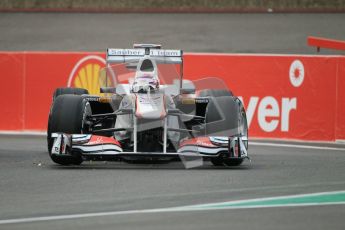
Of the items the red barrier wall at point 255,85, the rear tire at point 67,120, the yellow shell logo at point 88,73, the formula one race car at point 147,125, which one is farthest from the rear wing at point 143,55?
the yellow shell logo at point 88,73

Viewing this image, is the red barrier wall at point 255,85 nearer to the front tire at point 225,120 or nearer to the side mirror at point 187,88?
the side mirror at point 187,88

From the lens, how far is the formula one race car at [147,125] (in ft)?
51.0

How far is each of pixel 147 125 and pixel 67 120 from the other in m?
1.24

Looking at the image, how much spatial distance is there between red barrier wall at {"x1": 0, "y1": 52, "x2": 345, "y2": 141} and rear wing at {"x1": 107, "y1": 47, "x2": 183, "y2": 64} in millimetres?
4340

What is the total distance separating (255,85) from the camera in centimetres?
2252

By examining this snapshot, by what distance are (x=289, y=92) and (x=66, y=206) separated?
1141cm

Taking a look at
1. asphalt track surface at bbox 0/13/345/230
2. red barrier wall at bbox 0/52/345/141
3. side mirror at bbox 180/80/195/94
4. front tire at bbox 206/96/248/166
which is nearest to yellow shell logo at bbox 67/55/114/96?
red barrier wall at bbox 0/52/345/141

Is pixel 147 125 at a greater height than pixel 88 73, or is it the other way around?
pixel 88 73

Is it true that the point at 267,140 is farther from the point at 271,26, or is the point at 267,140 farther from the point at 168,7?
the point at 168,7

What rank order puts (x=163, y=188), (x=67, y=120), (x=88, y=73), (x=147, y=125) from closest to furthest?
(x=163, y=188), (x=147, y=125), (x=67, y=120), (x=88, y=73)

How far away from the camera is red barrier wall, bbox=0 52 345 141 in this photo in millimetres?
21875

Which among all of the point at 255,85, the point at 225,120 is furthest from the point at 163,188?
the point at 255,85

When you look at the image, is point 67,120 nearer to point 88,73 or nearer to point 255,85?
point 255,85

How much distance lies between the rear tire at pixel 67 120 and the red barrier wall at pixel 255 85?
6635 mm
